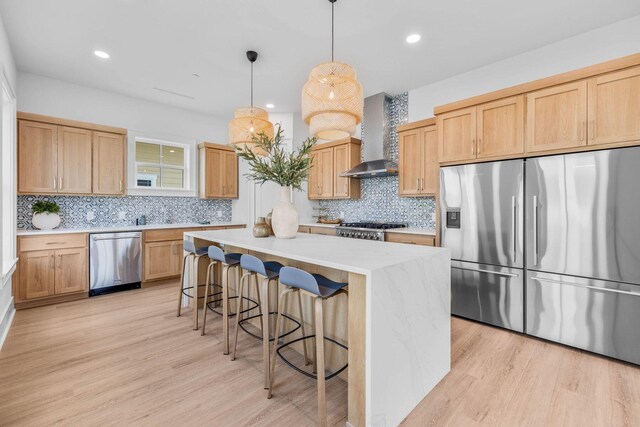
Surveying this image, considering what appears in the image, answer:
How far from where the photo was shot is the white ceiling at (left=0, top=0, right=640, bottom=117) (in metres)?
2.62

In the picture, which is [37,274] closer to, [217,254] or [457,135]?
[217,254]

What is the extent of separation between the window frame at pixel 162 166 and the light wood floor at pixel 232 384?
8.28 feet

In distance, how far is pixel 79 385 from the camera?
2035 mm

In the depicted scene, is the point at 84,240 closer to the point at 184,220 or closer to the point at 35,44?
the point at 184,220

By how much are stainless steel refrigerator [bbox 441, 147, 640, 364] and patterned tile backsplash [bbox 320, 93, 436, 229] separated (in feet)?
3.37

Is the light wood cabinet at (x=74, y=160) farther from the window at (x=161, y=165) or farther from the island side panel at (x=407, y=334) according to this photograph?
the island side panel at (x=407, y=334)

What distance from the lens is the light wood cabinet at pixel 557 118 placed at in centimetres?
252

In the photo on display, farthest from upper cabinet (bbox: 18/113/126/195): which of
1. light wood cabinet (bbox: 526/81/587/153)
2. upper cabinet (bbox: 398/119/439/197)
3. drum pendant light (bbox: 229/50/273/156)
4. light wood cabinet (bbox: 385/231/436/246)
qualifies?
light wood cabinet (bbox: 526/81/587/153)

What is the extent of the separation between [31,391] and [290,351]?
1768 mm

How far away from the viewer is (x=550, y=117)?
2676 mm

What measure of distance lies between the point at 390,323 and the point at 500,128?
247 centimetres

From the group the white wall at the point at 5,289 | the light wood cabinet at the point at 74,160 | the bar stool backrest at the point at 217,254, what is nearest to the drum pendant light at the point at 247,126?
the bar stool backrest at the point at 217,254

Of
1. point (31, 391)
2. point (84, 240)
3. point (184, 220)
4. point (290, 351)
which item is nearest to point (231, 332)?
point (290, 351)

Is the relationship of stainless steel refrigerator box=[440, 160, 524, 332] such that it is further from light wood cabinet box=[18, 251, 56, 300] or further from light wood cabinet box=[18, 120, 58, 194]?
light wood cabinet box=[18, 120, 58, 194]
